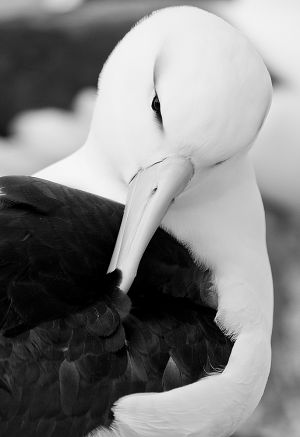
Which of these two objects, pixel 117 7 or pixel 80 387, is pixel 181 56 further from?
pixel 117 7

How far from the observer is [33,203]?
2004 mm

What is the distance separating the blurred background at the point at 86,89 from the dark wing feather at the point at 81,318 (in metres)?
1.59

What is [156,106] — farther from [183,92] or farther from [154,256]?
[154,256]

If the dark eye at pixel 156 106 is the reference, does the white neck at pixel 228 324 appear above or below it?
below

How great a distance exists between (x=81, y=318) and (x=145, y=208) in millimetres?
253

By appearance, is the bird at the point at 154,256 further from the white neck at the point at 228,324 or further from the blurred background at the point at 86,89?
the blurred background at the point at 86,89

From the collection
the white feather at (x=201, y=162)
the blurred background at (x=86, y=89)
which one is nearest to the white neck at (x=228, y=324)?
the white feather at (x=201, y=162)

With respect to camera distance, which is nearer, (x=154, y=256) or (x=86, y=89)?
(x=154, y=256)

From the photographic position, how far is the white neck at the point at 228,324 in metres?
1.92

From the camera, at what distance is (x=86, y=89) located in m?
3.99

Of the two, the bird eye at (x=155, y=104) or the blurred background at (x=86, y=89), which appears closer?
the bird eye at (x=155, y=104)

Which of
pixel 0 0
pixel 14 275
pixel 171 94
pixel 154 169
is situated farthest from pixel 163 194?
pixel 0 0

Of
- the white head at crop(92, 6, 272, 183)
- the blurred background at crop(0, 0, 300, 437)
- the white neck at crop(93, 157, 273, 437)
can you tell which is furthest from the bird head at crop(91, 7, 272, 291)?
the blurred background at crop(0, 0, 300, 437)

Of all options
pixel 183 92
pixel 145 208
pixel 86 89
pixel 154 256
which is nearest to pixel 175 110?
pixel 183 92
